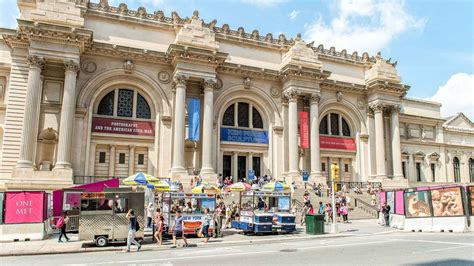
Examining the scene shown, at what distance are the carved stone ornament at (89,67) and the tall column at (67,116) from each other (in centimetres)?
210

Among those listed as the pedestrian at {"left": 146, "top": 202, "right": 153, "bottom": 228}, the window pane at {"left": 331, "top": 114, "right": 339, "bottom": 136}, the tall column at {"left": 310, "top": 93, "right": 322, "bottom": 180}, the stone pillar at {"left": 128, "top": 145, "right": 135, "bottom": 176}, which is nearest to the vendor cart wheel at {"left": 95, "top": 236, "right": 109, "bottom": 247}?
the pedestrian at {"left": 146, "top": 202, "right": 153, "bottom": 228}

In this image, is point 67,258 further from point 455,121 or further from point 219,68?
point 455,121

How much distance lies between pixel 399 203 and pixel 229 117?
18.3 metres

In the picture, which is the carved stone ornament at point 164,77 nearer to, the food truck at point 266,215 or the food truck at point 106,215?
the food truck at point 266,215

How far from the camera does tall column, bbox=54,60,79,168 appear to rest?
93.5ft

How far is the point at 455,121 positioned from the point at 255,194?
42972 mm

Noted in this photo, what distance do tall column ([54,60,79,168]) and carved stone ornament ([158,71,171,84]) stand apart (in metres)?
7.29

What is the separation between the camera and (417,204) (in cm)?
2327

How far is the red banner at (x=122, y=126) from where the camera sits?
32.0m

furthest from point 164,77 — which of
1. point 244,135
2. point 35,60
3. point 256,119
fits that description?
point 35,60

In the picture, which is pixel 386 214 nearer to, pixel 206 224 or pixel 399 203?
pixel 399 203

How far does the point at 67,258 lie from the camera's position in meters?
14.1

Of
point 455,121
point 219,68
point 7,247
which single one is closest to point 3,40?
point 219,68

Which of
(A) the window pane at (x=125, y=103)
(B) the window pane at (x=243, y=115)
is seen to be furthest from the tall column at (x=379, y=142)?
(A) the window pane at (x=125, y=103)
